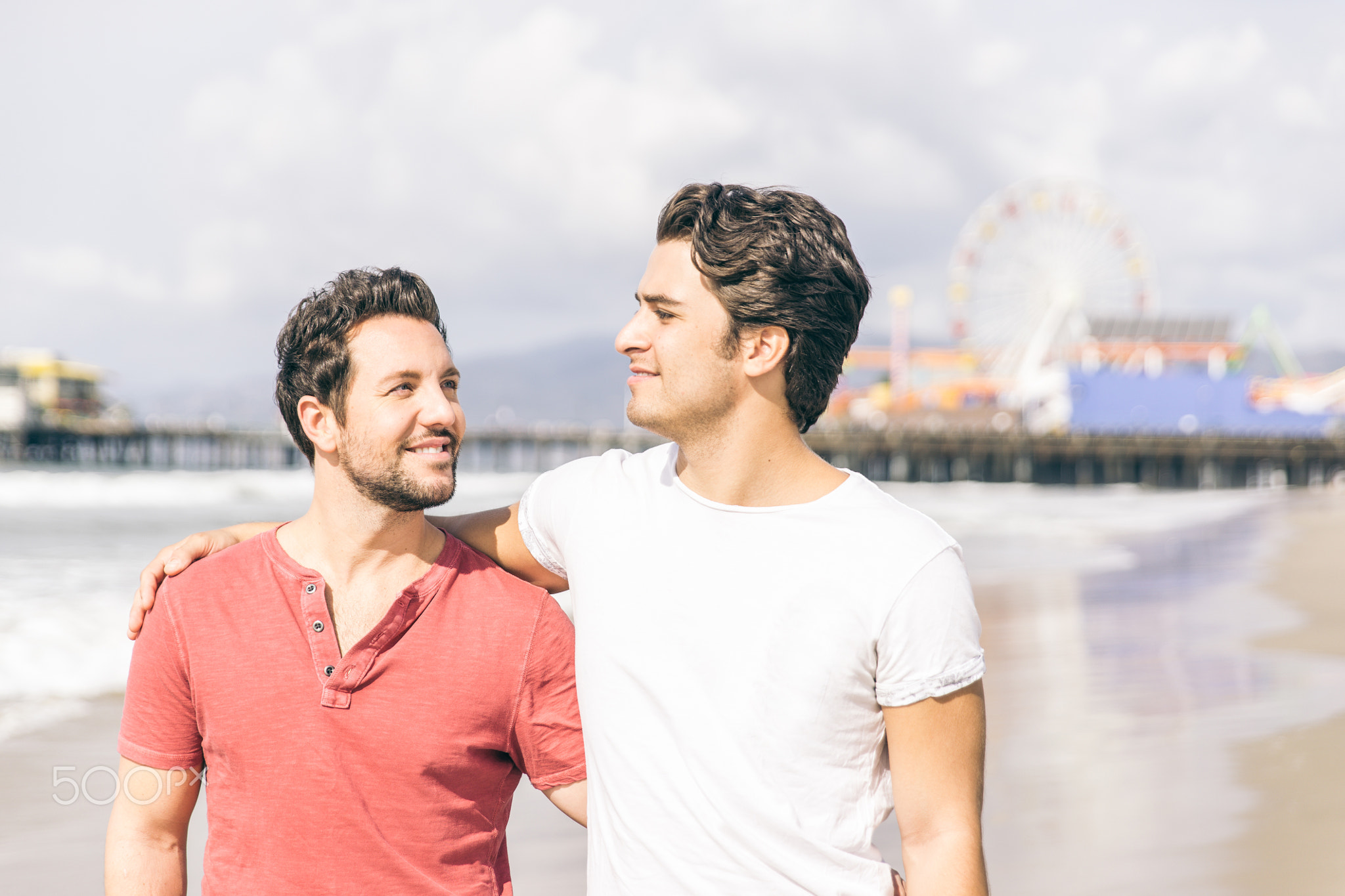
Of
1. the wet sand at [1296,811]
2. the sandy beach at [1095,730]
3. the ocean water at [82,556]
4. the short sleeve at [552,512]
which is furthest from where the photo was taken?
the ocean water at [82,556]

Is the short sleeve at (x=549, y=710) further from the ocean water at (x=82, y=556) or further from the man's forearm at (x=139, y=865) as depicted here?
the ocean water at (x=82, y=556)

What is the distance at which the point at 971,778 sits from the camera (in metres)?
1.45

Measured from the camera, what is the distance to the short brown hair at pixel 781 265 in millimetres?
1593

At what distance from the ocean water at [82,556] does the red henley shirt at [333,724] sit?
4.25m

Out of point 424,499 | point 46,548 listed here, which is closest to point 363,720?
point 424,499

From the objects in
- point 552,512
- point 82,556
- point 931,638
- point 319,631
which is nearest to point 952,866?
point 931,638

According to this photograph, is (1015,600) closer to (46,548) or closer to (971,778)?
(971,778)

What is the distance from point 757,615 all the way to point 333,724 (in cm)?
67

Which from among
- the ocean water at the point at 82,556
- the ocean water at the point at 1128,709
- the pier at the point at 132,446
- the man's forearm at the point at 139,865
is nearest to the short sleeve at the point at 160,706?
the man's forearm at the point at 139,865

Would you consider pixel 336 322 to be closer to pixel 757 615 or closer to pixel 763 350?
pixel 763 350

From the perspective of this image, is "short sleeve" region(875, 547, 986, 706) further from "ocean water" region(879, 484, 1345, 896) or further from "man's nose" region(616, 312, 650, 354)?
"ocean water" region(879, 484, 1345, 896)

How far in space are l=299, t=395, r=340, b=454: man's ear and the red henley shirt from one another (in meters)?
0.22

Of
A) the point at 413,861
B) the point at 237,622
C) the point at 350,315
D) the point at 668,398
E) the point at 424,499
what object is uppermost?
the point at 350,315

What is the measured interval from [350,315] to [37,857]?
2.96 metres
